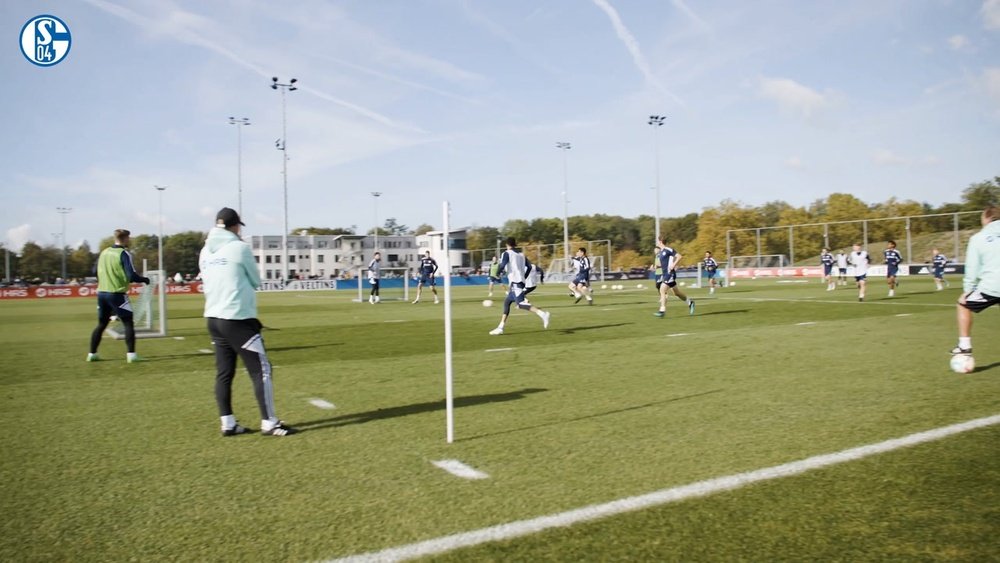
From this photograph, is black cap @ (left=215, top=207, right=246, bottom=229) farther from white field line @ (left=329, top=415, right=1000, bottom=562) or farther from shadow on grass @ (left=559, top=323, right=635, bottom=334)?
shadow on grass @ (left=559, top=323, right=635, bottom=334)

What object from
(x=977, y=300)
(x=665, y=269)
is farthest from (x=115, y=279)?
(x=665, y=269)

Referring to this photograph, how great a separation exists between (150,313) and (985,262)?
16.1 metres

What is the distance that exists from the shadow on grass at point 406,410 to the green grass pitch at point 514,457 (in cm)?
4

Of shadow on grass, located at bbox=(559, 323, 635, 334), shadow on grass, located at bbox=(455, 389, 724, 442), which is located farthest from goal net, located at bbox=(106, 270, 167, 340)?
shadow on grass, located at bbox=(455, 389, 724, 442)

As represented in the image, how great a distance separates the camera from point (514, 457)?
4777 mm

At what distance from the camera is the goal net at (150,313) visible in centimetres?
1454

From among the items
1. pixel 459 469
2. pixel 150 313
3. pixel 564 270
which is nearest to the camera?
pixel 459 469

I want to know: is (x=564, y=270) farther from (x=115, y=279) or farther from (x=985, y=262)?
(x=985, y=262)

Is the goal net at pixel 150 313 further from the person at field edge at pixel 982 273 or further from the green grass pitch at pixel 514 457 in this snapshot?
the person at field edge at pixel 982 273

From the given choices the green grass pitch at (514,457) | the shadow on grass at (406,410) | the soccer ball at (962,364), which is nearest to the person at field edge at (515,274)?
the green grass pitch at (514,457)

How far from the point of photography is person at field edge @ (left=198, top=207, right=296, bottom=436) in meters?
5.52

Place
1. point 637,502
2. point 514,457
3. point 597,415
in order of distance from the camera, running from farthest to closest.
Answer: point 597,415 → point 514,457 → point 637,502

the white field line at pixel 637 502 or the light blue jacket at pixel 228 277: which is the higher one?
the light blue jacket at pixel 228 277

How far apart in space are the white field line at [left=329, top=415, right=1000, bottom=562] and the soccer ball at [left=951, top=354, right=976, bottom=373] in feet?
10.9
